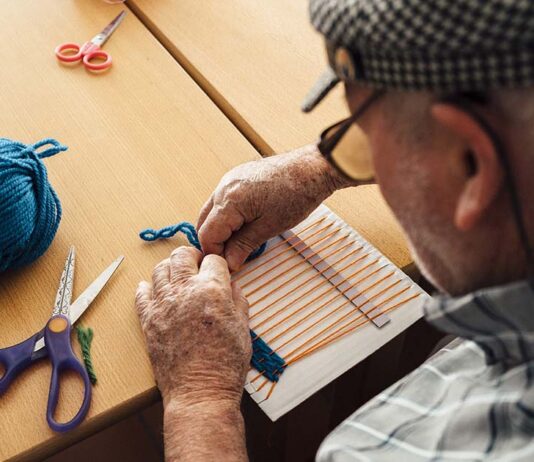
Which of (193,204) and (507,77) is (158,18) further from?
(507,77)

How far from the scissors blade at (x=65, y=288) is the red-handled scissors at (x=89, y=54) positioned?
51 centimetres

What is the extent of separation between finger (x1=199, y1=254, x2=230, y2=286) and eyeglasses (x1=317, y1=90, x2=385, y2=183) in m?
0.24

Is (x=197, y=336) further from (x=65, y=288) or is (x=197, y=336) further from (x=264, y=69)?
(x=264, y=69)

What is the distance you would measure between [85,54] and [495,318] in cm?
106

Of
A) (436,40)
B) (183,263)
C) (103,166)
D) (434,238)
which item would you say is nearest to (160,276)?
(183,263)

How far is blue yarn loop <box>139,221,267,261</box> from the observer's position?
1017mm

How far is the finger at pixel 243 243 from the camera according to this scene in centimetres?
99

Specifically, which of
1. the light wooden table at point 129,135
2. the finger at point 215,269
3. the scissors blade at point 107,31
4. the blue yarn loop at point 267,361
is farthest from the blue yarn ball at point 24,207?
the scissors blade at point 107,31

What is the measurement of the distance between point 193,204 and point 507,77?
68 centimetres

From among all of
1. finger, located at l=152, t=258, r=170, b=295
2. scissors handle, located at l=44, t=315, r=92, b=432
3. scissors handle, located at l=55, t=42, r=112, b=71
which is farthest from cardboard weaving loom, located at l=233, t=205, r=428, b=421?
scissors handle, located at l=55, t=42, r=112, b=71

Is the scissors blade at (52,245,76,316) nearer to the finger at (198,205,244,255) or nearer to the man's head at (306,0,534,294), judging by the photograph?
the finger at (198,205,244,255)

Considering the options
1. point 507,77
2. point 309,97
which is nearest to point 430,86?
point 507,77

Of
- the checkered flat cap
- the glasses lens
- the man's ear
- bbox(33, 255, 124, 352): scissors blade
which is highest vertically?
the checkered flat cap

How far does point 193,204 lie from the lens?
1.08m
